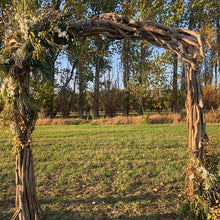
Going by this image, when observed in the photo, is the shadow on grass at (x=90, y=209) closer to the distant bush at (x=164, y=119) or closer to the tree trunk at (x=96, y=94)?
the distant bush at (x=164, y=119)

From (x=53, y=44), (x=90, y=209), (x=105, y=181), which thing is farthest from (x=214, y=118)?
(x=53, y=44)

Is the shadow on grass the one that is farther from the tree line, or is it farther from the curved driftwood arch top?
the tree line

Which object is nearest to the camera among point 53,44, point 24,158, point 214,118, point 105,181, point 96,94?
point 53,44

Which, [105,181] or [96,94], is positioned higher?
[96,94]

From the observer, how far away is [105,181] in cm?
381

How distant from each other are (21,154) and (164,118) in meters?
13.8

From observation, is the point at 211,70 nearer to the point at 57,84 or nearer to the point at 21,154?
the point at 57,84

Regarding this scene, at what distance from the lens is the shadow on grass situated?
265cm

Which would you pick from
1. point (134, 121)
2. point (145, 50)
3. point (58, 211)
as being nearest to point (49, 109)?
point (134, 121)

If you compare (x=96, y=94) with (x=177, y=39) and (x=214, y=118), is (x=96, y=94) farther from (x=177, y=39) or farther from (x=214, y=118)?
(x=177, y=39)

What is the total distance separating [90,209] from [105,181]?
985 mm

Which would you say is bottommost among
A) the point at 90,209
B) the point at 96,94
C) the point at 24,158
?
the point at 90,209

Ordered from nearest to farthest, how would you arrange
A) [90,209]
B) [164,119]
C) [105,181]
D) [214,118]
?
[90,209] < [105,181] < [214,118] < [164,119]

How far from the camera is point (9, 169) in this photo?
448cm
